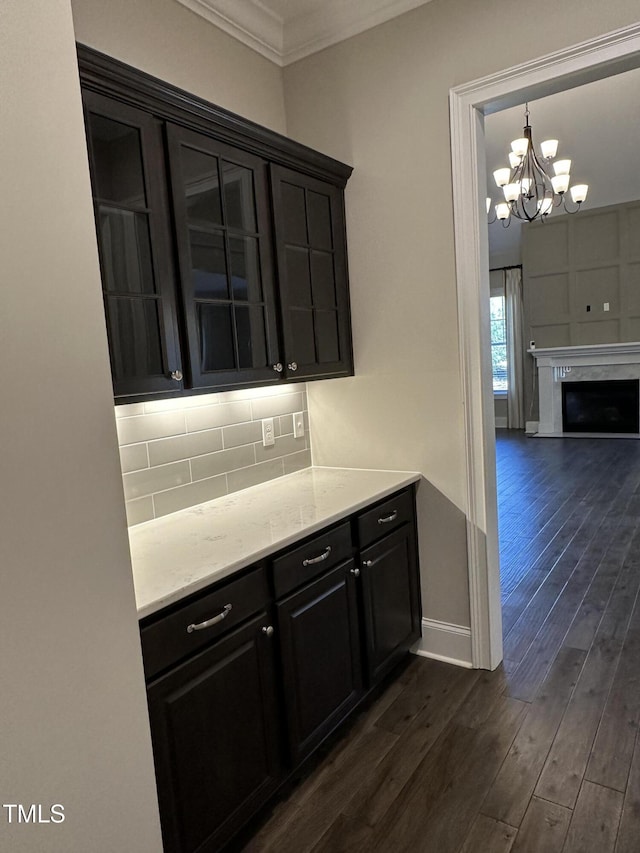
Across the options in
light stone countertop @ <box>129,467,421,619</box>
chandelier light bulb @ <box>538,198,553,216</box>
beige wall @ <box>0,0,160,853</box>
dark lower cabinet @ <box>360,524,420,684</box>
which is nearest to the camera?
beige wall @ <box>0,0,160,853</box>

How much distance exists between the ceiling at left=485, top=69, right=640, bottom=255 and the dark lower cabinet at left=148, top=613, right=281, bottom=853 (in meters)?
5.06

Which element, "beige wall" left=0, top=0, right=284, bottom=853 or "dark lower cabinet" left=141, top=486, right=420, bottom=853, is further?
"dark lower cabinet" left=141, top=486, right=420, bottom=853

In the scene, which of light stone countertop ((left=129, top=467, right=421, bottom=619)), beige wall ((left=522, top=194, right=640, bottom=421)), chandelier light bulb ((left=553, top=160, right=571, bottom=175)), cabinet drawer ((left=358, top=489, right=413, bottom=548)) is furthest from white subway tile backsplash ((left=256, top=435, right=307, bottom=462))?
beige wall ((left=522, top=194, right=640, bottom=421))

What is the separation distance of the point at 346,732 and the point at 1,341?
194 cm

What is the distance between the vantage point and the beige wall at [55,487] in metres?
0.97

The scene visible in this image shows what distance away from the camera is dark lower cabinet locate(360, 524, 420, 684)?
7.38ft

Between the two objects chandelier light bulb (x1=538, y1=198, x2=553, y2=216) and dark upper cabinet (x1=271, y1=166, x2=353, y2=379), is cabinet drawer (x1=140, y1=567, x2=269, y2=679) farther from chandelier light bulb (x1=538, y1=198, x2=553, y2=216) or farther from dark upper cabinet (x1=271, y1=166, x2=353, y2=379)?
chandelier light bulb (x1=538, y1=198, x2=553, y2=216)

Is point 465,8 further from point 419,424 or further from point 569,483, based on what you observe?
point 569,483

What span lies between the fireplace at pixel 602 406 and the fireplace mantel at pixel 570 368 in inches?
3.6

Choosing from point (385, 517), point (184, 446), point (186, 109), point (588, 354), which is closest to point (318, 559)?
point (385, 517)

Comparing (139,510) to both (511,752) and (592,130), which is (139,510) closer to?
(511,752)

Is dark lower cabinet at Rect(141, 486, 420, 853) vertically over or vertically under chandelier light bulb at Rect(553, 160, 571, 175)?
under

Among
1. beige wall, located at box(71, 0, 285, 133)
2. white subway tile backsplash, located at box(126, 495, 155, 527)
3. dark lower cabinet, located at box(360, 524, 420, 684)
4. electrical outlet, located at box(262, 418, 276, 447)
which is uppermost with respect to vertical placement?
beige wall, located at box(71, 0, 285, 133)

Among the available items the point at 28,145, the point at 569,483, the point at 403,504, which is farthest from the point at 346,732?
the point at 569,483
